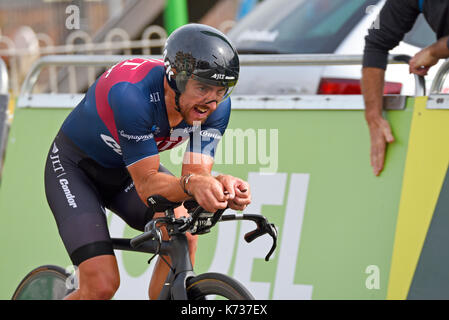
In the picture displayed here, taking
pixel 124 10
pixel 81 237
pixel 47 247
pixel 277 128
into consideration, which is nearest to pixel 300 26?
pixel 277 128

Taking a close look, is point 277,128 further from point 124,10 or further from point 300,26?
point 124,10

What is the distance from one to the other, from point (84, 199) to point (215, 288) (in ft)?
3.21

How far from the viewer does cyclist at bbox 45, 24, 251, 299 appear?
3641 millimetres

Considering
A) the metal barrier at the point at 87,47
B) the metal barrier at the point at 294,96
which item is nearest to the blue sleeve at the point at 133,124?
the metal barrier at the point at 294,96

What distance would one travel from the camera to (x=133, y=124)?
3.80m

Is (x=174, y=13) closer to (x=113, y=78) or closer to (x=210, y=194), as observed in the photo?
(x=113, y=78)

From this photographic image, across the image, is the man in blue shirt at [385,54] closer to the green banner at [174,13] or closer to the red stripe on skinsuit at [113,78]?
the red stripe on skinsuit at [113,78]

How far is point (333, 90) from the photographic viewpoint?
19.5ft

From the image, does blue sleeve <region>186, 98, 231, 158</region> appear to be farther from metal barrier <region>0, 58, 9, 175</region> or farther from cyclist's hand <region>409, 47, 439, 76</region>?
metal barrier <region>0, 58, 9, 175</region>

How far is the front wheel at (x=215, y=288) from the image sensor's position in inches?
143

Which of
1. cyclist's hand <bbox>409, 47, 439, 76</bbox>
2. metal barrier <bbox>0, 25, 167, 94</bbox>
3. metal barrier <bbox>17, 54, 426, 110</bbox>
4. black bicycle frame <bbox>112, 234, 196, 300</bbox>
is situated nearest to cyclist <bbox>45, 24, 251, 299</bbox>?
black bicycle frame <bbox>112, 234, 196, 300</bbox>

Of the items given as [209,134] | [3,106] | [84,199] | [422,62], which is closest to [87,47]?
[3,106]

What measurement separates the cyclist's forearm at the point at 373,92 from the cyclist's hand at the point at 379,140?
4 centimetres
